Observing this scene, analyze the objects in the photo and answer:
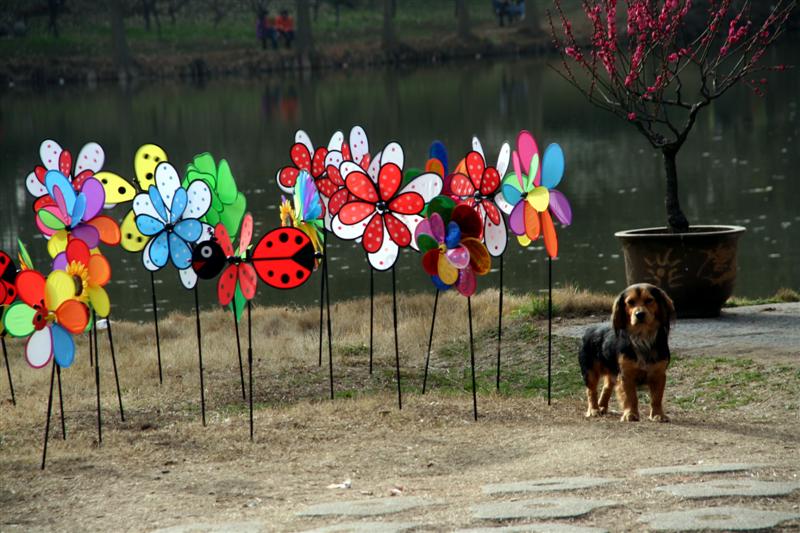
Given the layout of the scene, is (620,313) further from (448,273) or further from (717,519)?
(717,519)

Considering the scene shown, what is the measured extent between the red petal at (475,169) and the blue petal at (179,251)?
73.9 inches

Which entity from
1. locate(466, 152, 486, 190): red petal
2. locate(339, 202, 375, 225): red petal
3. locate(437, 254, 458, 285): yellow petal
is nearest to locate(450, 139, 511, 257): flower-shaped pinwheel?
locate(466, 152, 486, 190): red petal

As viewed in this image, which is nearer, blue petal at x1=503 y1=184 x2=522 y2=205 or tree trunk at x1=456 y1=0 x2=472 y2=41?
blue petal at x1=503 y1=184 x2=522 y2=205

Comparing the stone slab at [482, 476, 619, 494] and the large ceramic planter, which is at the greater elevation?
the large ceramic planter

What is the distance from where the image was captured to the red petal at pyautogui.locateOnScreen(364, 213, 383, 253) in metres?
8.19

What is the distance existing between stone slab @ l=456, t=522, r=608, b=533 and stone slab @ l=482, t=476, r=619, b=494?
2.09 ft

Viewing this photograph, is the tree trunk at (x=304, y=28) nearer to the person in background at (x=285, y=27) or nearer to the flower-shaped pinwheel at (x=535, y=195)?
the person in background at (x=285, y=27)

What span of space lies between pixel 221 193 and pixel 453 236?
71.9 inches

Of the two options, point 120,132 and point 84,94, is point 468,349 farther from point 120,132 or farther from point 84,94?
point 84,94

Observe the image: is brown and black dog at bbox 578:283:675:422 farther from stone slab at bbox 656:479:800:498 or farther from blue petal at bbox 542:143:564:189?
stone slab at bbox 656:479:800:498

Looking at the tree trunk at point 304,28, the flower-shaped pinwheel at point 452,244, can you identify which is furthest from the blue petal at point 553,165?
the tree trunk at point 304,28

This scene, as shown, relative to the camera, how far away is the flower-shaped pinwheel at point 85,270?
7.64 meters

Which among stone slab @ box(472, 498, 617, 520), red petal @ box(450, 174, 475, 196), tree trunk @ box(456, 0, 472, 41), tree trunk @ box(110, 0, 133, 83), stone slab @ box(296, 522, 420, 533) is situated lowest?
stone slab @ box(296, 522, 420, 533)

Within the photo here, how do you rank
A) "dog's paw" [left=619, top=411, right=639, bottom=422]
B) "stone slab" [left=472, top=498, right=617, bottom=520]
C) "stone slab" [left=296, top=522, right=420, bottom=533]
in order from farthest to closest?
"dog's paw" [left=619, top=411, right=639, bottom=422], "stone slab" [left=472, top=498, right=617, bottom=520], "stone slab" [left=296, top=522, right=420, bottom=533]
